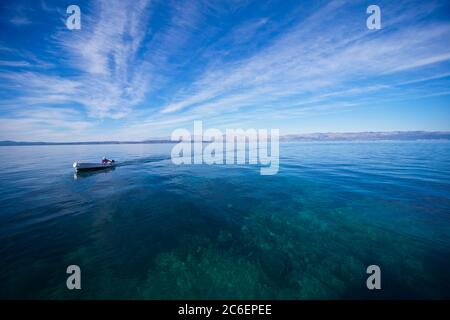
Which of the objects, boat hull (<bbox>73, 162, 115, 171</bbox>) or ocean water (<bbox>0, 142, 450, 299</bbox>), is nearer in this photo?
ocean water (<bbox>0, 142, 450, 299</bbox>)

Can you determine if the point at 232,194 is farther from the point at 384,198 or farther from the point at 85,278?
the point at 384,198

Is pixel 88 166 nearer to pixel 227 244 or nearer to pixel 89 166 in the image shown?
pixel 89 166

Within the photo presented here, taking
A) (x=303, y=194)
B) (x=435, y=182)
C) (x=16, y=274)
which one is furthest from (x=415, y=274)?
(x=435, y=182)

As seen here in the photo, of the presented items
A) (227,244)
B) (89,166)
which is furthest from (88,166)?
(227,244)

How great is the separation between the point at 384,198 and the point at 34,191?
3588cm

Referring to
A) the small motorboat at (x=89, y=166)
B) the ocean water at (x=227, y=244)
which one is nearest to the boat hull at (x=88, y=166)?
the small motorboat at (x=89, y=166)

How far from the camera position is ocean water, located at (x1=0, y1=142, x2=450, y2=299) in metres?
6.53

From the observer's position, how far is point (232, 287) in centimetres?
659

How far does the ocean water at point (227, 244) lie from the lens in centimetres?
653

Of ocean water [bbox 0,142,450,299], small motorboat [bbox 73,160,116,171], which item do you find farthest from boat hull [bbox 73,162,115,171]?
ocean water [bbox 0,142,450,299]

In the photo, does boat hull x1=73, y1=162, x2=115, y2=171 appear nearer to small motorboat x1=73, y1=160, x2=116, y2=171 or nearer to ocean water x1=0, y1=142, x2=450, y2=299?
small motorboat x1=73, y1=160, x2=116, y2=171

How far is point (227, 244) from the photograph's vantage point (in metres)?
9.06
